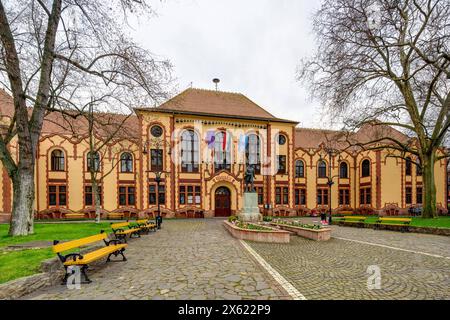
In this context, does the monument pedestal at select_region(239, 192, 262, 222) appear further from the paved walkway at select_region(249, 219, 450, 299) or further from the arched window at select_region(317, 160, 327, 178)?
the arched window at select_region(317, 160, 327, 178)

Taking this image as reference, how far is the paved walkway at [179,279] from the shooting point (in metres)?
4.86

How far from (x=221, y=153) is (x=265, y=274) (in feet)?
77.2

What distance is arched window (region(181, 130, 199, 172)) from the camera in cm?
2810

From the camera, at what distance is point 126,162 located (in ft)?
89.9

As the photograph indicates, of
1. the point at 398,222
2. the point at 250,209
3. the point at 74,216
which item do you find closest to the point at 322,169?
the point at 398,222

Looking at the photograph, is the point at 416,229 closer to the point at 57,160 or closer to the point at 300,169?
the point at 300,169

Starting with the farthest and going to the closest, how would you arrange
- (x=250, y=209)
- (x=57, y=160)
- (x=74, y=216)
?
(x=57, y=160)
(x=74, y=216)
(x=250, y=209)

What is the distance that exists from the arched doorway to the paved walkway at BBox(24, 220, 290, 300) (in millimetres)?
20344

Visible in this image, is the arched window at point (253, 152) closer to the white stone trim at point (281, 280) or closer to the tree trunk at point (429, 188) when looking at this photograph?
the tree trunk at point (429, 188)

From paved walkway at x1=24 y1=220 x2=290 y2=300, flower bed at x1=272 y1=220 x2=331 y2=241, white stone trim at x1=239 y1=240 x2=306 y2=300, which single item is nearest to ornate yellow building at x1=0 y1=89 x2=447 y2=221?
flower bed at x1=272 y1=220 x2=331 y2=241

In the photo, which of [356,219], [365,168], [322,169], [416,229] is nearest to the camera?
[416,229]

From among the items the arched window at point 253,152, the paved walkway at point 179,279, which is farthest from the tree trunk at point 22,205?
the arched window at point 253,152

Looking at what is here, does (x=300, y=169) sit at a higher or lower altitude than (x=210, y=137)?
lower

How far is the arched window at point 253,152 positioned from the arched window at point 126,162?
13.5 metres
